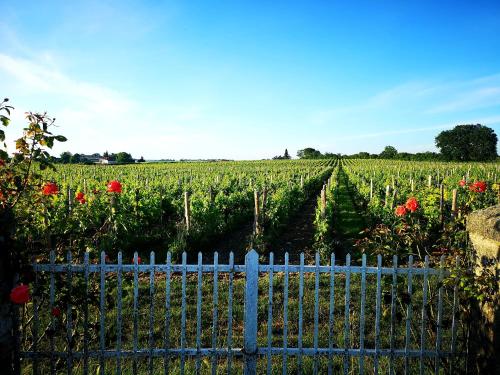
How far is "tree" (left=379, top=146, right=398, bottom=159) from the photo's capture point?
330 ft

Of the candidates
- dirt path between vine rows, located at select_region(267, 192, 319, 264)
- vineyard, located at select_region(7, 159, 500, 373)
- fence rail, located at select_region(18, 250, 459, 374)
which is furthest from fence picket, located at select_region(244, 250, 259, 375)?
dirt path between vine rows, located at select_region(267, 192, 319, 264)

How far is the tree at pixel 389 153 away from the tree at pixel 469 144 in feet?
46.2

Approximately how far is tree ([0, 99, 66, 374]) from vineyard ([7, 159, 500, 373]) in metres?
0.14

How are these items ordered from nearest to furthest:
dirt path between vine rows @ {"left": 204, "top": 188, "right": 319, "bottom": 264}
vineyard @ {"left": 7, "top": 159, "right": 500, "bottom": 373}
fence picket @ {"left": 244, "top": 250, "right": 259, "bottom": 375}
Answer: fence picket @ {"left": 244, "top": 250, "right": 259, "bottom": 375}
vineyard @ {"left": 7, "top": 159, "right": 500, "bottom": 373}
dirt path between vine rows @ {"left": 204, "top": 188, "right": 319, "bottom": 264}

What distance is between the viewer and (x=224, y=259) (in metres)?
9.66

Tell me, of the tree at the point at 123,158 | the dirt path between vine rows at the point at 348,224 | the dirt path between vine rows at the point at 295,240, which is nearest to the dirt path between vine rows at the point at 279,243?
the dirt path between vine rows at the point at 295,240

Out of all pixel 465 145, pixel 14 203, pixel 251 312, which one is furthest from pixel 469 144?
pixel 14 203

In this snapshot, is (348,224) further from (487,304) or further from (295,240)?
(487,304)

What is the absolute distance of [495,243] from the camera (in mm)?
3357

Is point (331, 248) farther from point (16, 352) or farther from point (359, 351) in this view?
point (16, 352)

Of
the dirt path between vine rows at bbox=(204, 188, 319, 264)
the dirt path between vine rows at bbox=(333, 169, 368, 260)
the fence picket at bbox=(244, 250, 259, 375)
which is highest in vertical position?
the fence picket at bbox=(244, 250, 259, 375)

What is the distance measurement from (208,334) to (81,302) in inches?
83.2

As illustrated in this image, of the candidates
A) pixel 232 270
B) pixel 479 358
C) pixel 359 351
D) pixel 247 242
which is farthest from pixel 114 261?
pixel 479 358

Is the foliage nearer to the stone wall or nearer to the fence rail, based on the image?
the stone wall
